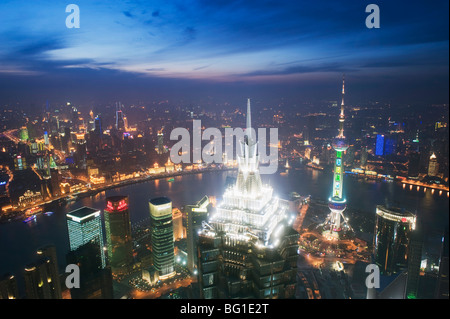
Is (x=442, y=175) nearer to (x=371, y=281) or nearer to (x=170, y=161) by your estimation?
(x=371, y=281)

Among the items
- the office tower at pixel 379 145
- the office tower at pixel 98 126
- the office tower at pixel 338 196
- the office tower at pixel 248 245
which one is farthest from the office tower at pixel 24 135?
the office tower at pixel 379 145

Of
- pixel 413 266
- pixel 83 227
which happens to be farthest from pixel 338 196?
pixel 83 227

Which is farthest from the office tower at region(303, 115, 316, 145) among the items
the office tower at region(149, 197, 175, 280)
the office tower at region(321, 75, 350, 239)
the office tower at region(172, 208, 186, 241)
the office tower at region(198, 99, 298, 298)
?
the office tower at region(198, 99, 298, 298)

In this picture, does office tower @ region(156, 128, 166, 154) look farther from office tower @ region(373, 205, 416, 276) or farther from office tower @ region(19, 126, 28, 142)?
office tower @ region(373, 205, 416, 276)

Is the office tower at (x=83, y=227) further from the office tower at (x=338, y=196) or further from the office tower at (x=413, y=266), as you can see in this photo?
the office tower at (x=413, y=266)
